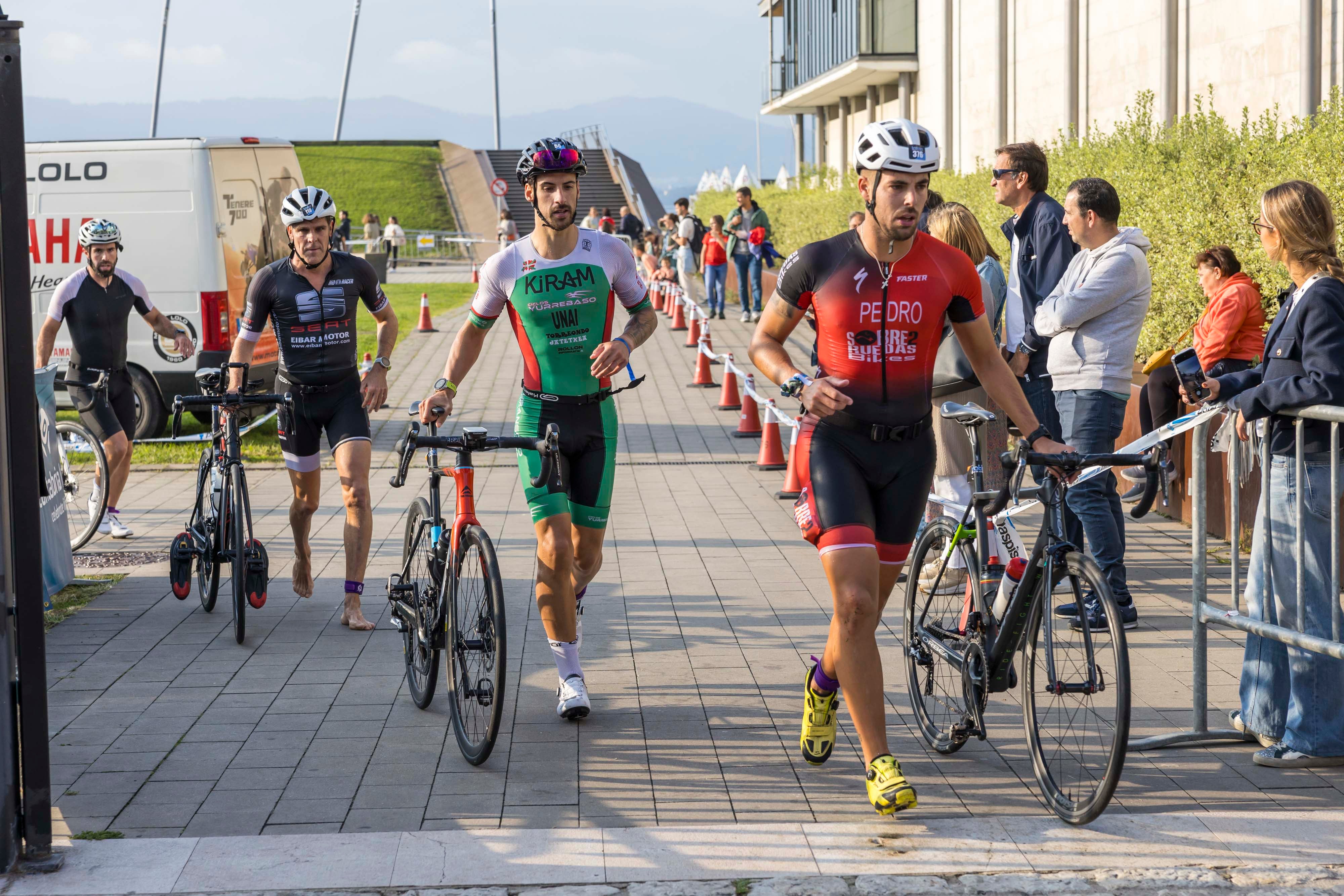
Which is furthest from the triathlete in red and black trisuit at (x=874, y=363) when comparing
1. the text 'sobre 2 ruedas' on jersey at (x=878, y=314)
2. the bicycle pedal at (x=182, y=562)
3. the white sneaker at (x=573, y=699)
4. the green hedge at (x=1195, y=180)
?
the green hedge at (x=1195, y=180)

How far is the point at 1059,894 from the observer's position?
388 centimetres

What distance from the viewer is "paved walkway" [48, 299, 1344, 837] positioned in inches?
182

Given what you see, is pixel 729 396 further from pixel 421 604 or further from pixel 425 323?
pixel 425 323

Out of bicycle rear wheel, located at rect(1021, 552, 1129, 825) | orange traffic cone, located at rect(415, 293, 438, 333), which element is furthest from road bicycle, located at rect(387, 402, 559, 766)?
orange traffic cone, located at rect(415, 293, 438, 333)

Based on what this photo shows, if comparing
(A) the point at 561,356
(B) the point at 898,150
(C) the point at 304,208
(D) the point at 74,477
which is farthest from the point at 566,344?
(D) the point at 74,477

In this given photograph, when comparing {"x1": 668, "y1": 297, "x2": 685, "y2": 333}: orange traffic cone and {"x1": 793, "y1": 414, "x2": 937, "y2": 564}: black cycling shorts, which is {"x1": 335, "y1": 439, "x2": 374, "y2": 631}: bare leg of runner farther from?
{"x1": 668, "y1": 297, "x2": 685, "y2": 333}: orange traffic cone

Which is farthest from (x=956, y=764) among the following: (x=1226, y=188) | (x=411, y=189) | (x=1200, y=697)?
(x=411, y=189)

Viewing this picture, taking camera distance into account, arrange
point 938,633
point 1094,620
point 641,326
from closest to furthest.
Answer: point 1094,620
point 938,633
point 641,326

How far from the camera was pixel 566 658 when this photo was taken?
567cm

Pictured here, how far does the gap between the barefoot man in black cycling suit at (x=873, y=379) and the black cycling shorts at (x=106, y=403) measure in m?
6.08

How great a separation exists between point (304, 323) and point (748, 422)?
719 cm

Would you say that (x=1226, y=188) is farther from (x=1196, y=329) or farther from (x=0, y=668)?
(x=0, y=668)

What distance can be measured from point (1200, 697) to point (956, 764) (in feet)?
3.16

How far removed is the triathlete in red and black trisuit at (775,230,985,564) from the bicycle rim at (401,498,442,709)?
156 cm
